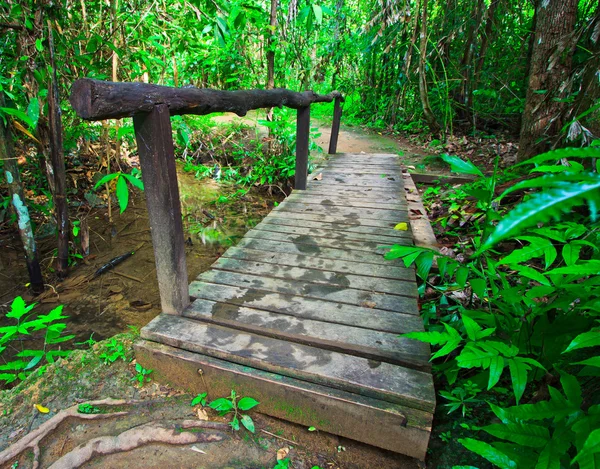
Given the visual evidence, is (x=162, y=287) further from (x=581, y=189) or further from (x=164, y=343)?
(x=581, y=189)

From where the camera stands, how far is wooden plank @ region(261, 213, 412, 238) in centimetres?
289

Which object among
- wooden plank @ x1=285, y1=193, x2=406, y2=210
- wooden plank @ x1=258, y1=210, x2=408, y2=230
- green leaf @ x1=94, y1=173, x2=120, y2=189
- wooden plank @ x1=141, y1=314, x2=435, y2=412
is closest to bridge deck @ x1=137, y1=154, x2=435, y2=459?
wooden plank @ x1=141, y1=314, x2=435, y2=412

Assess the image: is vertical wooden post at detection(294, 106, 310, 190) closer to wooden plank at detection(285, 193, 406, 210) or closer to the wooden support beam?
wooden plank at detection(285, 193, 406, 210)

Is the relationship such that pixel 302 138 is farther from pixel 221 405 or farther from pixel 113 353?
pixel 221 405

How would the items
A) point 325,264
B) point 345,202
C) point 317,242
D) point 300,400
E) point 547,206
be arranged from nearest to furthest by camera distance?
point 547,206, point 300,400, point 325,264, point 317,242, point 345,202

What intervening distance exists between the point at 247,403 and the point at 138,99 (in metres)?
1.31

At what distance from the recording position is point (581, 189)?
1.09 feet

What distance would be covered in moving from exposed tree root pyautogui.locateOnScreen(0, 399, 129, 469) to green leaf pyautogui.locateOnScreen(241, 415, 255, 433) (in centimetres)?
51

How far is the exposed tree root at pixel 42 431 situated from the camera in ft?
4.18

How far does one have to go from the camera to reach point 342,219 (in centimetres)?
326

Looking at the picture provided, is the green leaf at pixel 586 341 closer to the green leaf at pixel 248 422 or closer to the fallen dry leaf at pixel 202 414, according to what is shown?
the green leaf at pixel 248 422

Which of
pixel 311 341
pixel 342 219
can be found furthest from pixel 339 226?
pixel 311 341

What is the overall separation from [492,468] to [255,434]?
2.94 ft

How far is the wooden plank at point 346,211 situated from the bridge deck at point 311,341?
0.65m
